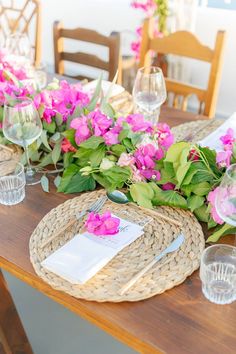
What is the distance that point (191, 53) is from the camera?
5.75 feet

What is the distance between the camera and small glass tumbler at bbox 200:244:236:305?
0.80 metres

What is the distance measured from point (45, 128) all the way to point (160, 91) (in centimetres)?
34

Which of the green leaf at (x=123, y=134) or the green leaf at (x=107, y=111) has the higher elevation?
the green leaf at (x=107, y=111)

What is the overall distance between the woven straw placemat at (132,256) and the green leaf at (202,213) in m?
0.01

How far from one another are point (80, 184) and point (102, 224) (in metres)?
0.20

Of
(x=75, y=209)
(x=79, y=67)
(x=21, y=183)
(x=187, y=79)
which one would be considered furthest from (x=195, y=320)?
(x=79, y=67)

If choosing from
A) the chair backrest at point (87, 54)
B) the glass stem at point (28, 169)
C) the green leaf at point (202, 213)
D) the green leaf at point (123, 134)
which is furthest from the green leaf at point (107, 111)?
the chair backrest at point (87, 54)

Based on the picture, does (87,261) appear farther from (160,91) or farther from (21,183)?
(160,91)

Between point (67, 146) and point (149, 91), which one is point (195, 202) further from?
point (149, 91)

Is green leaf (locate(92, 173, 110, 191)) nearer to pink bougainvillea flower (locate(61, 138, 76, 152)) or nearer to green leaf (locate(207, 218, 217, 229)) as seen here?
pink bougainvillea flower (locate(61, 138, 76, 152))

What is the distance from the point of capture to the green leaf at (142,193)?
39.6 inches

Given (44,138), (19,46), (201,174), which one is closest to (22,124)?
(44,138)

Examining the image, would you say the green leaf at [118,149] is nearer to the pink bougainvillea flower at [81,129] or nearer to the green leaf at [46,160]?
the pink bougainvillea flower at [81,129]

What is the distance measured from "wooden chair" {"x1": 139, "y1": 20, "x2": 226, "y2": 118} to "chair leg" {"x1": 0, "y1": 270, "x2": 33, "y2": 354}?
0.93 m
